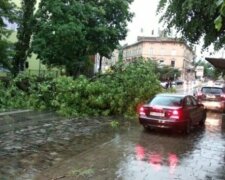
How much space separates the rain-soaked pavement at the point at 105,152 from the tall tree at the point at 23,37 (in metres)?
21.1

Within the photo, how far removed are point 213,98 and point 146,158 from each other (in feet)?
51.1

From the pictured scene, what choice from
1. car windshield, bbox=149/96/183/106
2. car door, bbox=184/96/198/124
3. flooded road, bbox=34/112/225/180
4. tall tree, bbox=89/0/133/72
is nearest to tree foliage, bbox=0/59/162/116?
car door, bbox=184/96/198/124

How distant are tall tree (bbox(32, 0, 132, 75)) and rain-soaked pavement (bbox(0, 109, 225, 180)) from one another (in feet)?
69.8

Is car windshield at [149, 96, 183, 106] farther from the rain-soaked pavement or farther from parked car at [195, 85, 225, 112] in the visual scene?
parked car at [195, 85, 225, 112]

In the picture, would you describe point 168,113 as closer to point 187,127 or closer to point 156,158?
point 187,127

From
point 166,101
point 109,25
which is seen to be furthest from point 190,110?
point 109,25

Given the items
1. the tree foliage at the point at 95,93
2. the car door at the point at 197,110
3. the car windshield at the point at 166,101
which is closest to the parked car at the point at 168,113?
the car windshield at the point at 166,101

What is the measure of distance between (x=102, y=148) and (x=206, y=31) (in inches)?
294

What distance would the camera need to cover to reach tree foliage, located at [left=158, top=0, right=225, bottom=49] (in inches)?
585

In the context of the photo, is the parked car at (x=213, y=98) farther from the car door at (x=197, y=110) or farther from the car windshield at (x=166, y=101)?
the car windshield at (x=166, y=101)

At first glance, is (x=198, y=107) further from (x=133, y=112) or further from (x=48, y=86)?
(x=48, y=86)

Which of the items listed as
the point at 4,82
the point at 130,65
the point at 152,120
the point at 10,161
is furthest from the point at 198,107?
the point at 4,82

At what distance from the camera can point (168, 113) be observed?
44.8 ft

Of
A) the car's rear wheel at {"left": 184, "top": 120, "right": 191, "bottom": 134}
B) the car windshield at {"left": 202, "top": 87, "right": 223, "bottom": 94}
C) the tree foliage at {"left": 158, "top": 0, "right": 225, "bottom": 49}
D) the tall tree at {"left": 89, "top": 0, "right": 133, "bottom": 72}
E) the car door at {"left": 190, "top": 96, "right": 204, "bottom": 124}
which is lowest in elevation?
the car's rear wheel at {"left": 184, "top": 120, "right": 191, "bottom": 134}
